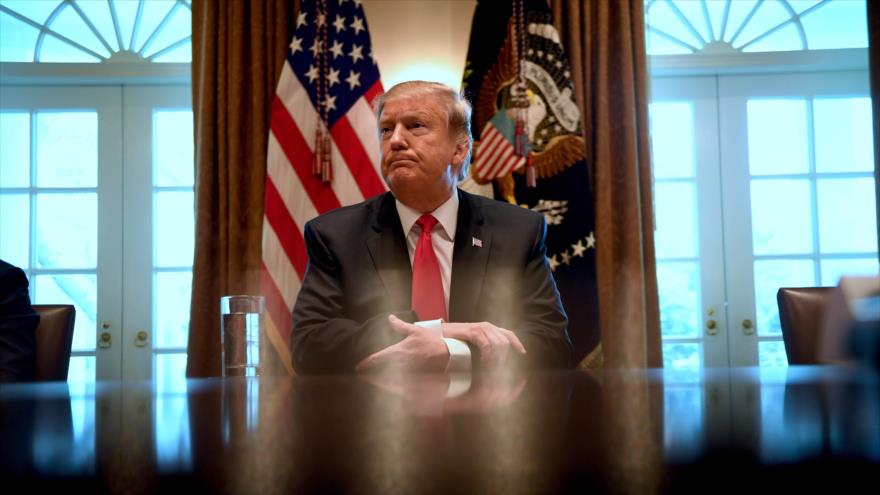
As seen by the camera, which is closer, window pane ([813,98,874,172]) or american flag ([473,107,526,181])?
american flag ([473,107,526,181])

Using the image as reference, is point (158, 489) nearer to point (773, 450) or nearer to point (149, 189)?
point (773, 450)

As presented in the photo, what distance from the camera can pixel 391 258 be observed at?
6.59 ft

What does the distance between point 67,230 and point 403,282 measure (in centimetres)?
252

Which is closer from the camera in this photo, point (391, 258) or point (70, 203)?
point (391, 258)

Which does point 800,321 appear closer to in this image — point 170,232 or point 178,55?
point 170,232

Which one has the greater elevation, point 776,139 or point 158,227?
point 776,139

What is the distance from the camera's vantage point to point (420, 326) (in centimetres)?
172

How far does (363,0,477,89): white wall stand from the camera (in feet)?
12.2

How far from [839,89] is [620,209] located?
1332mm

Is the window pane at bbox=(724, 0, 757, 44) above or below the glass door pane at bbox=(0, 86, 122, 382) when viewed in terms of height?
above

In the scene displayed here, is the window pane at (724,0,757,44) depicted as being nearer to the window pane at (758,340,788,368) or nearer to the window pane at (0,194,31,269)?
the window pane at (758,340,788,368)

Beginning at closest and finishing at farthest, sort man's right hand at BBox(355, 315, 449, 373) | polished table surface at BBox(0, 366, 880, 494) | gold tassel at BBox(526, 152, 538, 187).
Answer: polished table surface at BBox(0, 366, 880, 494) → man's right hand at BBox(355, 315, 449, 373) → gold tassel at BBox(526, 152, 538, 187)

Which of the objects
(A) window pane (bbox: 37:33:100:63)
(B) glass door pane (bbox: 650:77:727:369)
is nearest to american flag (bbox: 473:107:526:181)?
(B) glass door pane (bbox: 650:77:727:369)

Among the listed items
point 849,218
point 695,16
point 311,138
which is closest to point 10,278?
point 311,138
